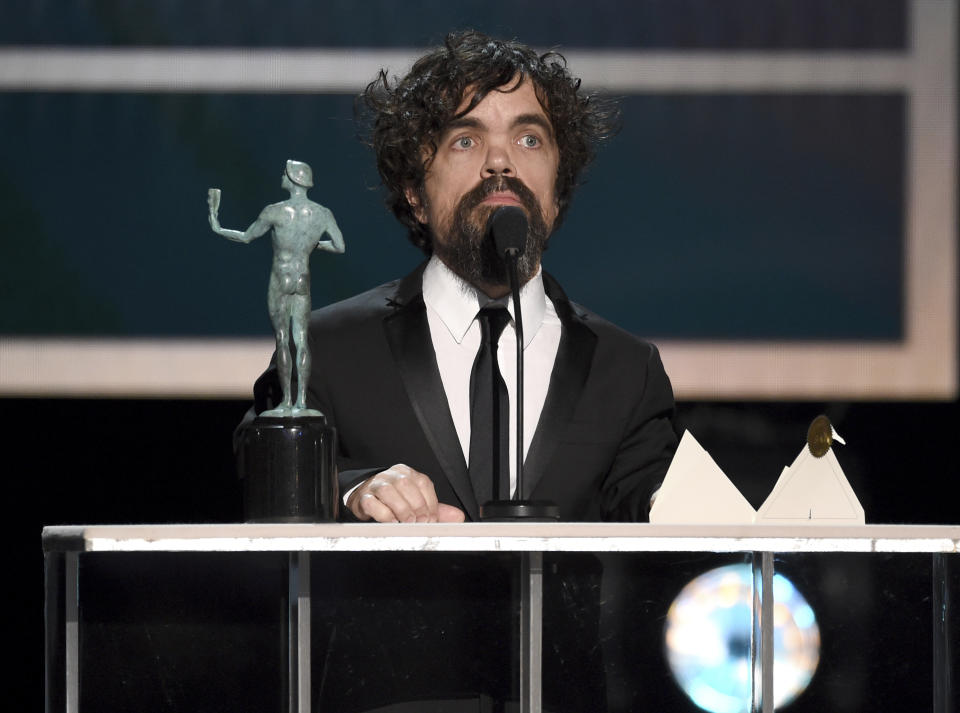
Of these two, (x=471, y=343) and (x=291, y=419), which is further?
(x=471, y=343)

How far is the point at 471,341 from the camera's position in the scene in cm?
203

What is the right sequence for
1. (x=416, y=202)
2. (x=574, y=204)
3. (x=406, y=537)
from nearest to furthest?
1. (x=406, y=537)
2. (x=416, y=202)
3. (x=574, y=204)

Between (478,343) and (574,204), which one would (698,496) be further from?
(574,204)

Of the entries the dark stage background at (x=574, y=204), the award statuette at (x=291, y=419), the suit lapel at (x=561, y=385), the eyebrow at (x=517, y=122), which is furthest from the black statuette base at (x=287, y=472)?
the dark stage background at (x=574, y=204)

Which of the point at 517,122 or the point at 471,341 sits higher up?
the point at 517,122

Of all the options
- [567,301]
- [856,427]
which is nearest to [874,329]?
[856,427]

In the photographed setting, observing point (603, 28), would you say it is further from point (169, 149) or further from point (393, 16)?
point (169, 149)

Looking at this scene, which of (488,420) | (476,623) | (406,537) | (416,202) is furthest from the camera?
(416,202)

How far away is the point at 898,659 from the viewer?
54.5 inches

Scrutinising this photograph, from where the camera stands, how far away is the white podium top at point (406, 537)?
1.27 m

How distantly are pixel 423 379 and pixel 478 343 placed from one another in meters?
0.11

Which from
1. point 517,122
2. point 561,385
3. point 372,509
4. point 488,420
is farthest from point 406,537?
point 517,122

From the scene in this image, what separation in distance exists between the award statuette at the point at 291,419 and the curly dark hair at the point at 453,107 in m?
0.65

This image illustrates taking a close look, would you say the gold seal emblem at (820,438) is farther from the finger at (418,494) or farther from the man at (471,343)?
the finger at (418,494)
